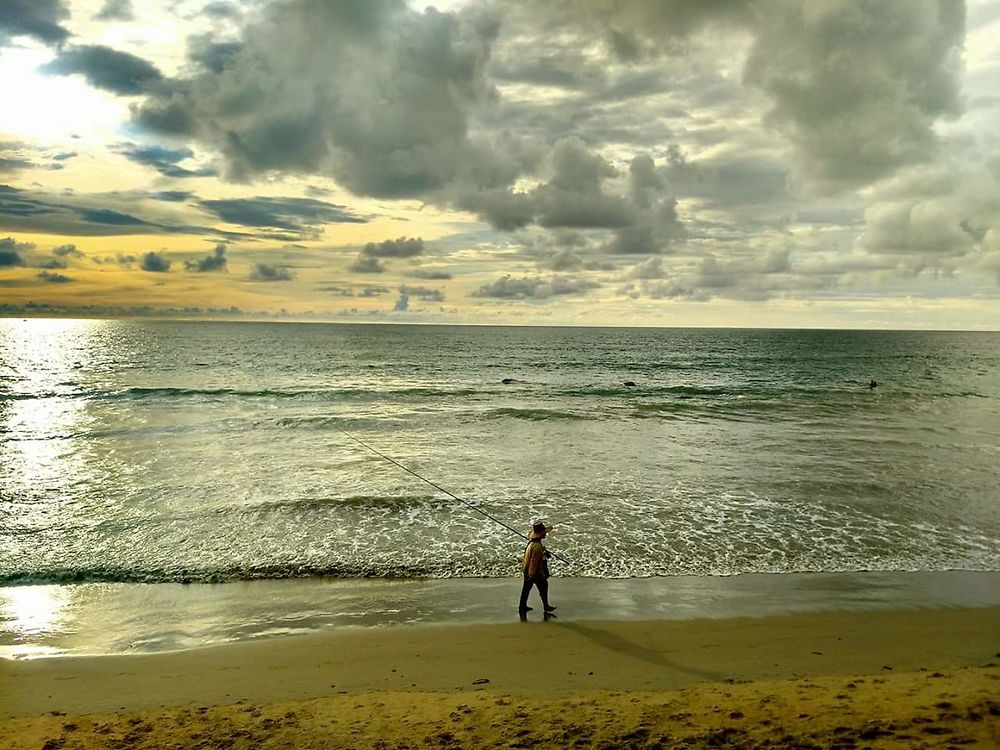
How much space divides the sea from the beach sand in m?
3.00

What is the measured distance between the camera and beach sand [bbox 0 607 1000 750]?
262 inches

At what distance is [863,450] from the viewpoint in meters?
25.6

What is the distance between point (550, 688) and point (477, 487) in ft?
38.7

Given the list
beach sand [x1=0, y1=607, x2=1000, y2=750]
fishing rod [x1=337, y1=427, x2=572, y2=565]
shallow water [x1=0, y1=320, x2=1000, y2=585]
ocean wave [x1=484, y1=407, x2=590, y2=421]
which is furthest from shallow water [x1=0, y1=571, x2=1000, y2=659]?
ocean wave [x1=484, y1=407, x2=590, y2=421]

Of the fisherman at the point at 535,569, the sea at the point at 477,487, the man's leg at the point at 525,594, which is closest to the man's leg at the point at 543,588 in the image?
the fisherman at the point at 535,569

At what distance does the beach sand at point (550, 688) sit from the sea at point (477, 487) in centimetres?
300

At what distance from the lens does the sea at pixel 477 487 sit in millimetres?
13547

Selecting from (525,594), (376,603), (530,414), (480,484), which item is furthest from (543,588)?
(530,414)

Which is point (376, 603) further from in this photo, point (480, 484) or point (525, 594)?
point (480, 484)

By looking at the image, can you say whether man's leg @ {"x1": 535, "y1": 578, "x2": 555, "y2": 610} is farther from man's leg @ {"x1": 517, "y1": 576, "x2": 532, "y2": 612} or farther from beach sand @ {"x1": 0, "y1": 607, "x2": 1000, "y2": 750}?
beach sand @ {"x1": 0, "y1": 607, "x2": 1000, "y2": 750}

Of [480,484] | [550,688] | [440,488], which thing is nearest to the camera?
[550,688]

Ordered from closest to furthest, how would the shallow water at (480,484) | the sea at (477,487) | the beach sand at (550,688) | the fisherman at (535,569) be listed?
the beach sand at (550,688) → the fisherman at (535,569) → the sea at (477,487) → the shallow water at (480,484)

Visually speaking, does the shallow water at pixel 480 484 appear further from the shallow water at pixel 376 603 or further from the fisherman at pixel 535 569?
A: the fisherman at pixel 535 569

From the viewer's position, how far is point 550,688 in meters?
8.06
